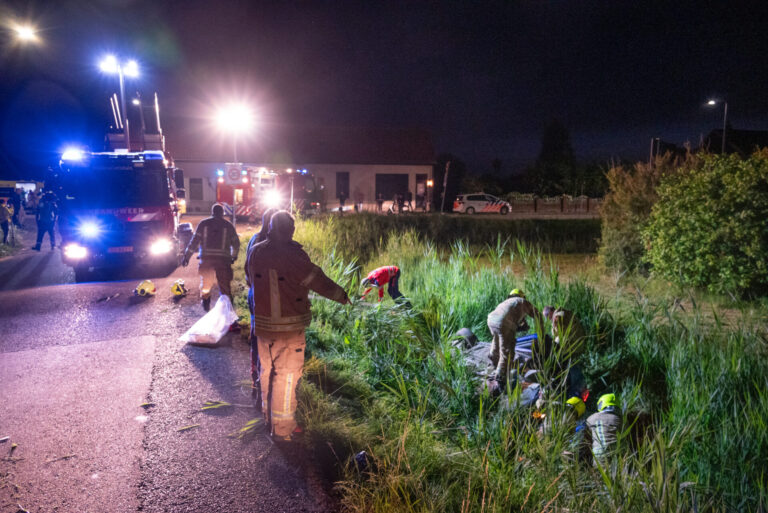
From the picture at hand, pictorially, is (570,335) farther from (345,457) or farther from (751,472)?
(345,457)

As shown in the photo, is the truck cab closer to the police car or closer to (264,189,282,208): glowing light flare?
(264,189,282,208): glowing light flare

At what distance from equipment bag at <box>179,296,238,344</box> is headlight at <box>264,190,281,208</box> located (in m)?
19.5

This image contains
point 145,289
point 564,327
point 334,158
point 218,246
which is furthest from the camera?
point 334,158

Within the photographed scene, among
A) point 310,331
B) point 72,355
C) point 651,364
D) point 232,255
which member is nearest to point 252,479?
point 310,331

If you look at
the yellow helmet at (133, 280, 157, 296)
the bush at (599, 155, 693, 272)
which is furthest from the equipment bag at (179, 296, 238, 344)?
the bush at (599, 155, 693, 272)

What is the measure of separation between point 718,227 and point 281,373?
28.1 ft

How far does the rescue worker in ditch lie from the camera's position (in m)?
3.70

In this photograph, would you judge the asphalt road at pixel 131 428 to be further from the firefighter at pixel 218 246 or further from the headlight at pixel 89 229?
the headlight at pixel 89 229

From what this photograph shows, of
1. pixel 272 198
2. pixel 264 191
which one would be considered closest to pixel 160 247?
pixel 272 198

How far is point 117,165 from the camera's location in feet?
36.9

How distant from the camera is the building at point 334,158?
1537 inches

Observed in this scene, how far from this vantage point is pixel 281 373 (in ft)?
12.3

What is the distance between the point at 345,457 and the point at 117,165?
1023cm

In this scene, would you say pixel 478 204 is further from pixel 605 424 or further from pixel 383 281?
→ pixel 605 424
